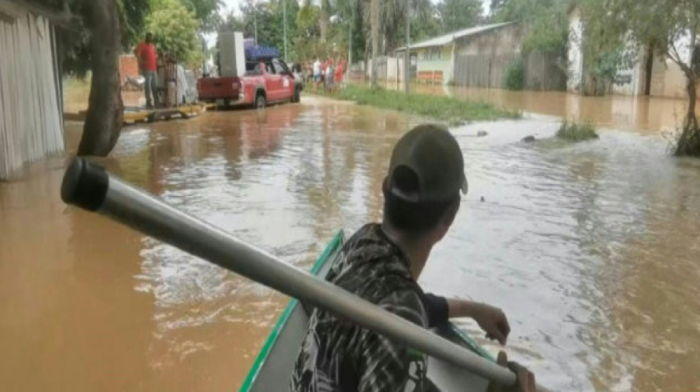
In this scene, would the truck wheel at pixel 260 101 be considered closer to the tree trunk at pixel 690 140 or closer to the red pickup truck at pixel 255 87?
the red pickup truck at pixel 255 87

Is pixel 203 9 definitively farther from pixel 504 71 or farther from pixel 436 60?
pixel 504 71

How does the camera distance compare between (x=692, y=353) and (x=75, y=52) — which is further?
(x=75, y=52)

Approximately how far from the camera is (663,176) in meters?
10.2

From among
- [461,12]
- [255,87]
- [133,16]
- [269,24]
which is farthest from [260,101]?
[461,12]

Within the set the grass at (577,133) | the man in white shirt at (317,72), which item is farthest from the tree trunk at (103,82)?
the man in white shirt at (317,72)

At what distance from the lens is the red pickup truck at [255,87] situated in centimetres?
2164

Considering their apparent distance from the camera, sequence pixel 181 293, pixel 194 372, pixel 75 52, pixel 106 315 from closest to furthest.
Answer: pixel 194 372 < pixel 106 315 < pixel 181 293 < pixel 75 52

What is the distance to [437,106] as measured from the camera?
20.9 m

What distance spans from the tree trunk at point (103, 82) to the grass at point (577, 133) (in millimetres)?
8974

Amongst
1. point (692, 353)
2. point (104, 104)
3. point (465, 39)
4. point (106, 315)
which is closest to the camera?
point (692, 353)

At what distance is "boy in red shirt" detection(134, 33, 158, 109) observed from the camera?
656 inches

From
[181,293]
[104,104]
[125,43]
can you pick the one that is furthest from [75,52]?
[181,293]

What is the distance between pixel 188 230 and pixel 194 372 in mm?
3214

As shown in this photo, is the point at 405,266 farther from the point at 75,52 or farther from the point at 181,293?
the point at 75,52
